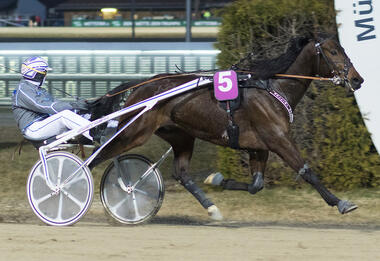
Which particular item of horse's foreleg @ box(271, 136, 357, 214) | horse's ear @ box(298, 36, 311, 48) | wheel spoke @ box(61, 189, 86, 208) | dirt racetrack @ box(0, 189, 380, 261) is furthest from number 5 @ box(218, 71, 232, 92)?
wheel spoke @ box(61, 189, 86, 208)

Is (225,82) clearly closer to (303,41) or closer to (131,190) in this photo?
(303,41)

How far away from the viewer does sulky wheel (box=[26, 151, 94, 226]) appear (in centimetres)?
721

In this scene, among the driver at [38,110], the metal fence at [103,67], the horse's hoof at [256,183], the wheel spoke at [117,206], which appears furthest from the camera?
the metal fence at [103,67]

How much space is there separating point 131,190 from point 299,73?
201 cm

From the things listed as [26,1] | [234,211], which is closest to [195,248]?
[234,211]

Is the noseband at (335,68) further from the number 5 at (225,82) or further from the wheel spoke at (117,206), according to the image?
the wheel spoke at (117,206)

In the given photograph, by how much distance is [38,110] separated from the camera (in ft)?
23.6

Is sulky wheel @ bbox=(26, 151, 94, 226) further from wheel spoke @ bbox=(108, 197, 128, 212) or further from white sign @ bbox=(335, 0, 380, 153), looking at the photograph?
white sign @ bbox=(335, 0, 380, 153)

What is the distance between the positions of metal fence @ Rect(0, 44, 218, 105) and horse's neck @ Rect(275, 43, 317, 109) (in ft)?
13.7

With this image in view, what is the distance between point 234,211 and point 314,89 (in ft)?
5.42

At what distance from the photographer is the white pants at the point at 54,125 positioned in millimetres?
7199

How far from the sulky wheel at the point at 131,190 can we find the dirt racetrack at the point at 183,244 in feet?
2.71

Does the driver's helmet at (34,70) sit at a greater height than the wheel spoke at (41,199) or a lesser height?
greater

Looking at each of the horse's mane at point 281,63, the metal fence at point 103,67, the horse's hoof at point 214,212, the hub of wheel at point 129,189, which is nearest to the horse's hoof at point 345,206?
the horse's hoof at point 214,212
